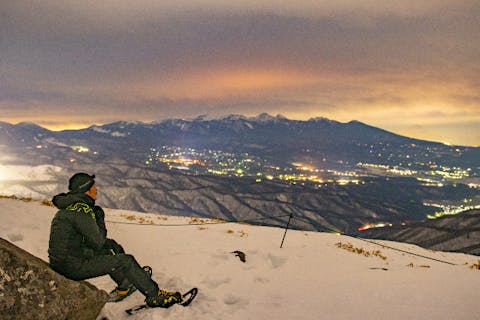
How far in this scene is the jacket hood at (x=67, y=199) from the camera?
675 cm

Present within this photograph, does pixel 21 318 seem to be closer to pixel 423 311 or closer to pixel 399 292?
pixel 423 311

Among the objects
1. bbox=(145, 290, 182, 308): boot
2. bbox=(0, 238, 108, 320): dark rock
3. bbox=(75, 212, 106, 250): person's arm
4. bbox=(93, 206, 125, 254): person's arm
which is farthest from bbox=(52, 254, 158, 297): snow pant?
bbox=(93, 206, 125, 254): person's arm

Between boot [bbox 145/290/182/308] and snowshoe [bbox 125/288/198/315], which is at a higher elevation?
boot [bbox 145/290/182/308]

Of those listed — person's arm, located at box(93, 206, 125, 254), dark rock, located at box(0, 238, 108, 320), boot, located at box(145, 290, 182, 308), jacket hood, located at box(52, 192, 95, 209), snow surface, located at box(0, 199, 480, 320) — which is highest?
jacket hood, located at box(52, 192, 95, 209)

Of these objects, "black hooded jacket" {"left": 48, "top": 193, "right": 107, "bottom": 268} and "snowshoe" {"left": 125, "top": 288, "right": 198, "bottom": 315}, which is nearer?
"black hooded jacket" {"left": 48, "top": 193, "right": 107, "bottom": 268}

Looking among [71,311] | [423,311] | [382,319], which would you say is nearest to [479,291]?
[423,311]

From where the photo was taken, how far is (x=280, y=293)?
9.69 m

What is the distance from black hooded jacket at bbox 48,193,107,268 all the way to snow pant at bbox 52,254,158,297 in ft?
0.38

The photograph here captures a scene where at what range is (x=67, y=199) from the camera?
6805 mm

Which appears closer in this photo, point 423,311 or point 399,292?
point 423,311

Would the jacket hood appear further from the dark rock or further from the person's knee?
the person's knee

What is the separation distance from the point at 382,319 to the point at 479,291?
4486 mm

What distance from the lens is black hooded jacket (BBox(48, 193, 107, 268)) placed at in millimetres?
6617

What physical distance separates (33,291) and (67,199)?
183 centimetres
